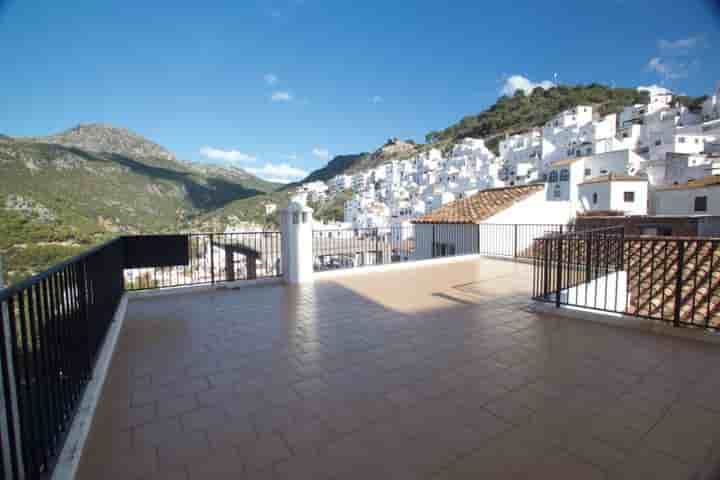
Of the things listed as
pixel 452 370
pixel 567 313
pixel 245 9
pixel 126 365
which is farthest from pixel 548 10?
pixel 126 365

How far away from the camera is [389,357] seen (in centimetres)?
330

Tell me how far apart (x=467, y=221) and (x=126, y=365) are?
11551 mm

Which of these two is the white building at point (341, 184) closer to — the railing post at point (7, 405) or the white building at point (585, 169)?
the white building at point (585, 169)

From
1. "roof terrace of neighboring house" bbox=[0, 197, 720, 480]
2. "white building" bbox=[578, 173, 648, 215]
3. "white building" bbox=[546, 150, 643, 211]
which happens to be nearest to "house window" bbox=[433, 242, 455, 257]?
"roof terrace of neighboring house" bbox=[0, 197, 720, 480]

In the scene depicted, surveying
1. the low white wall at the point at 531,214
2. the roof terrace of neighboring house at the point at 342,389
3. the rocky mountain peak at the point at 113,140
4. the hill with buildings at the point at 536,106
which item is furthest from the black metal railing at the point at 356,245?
the rocky mountain peak at the point at 113,140

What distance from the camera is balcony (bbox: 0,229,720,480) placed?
1.88m

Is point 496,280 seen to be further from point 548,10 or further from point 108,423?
point 548,10

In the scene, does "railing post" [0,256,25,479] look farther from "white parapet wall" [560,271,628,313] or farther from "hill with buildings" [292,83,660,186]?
"hill with buildings" [292,83,660,186]

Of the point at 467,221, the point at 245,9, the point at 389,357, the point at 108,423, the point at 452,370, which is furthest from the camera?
the point at 467,221

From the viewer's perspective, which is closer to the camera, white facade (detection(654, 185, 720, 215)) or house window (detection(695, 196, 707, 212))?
white facade (detection(654, 185, 720, 215))

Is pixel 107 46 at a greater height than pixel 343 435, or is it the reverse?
pixel 107 46

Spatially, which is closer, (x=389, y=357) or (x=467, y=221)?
(x=389, y=357)

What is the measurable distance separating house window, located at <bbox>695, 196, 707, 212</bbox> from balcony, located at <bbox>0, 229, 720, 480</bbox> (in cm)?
2780

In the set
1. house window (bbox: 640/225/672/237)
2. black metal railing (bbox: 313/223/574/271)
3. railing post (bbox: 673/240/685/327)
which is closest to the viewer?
railing post (bbox: 673/240/685/327)
